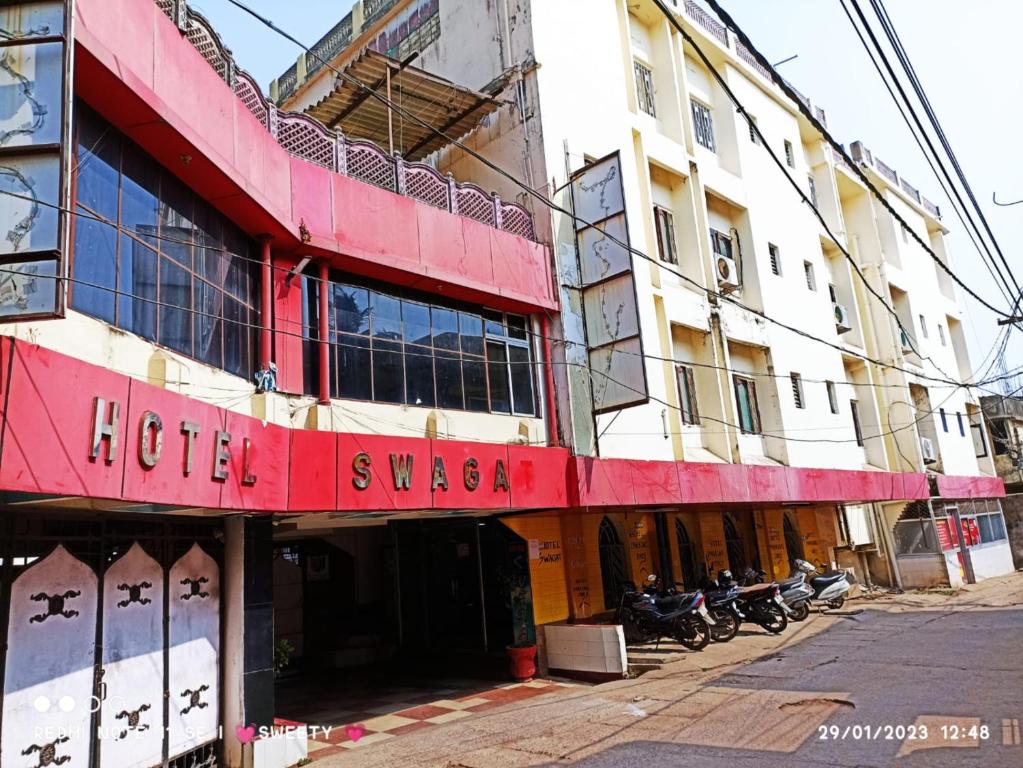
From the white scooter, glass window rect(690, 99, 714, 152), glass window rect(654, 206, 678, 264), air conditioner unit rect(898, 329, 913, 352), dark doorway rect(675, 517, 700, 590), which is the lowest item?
the white scooter

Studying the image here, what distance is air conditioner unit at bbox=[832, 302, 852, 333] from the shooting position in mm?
24578

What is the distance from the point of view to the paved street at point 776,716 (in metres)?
7.21

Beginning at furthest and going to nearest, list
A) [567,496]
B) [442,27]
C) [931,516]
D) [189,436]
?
[931,516], [442,27], [567,496], [189,436]

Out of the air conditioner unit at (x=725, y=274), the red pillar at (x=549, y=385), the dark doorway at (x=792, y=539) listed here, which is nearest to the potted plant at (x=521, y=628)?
the red pillar at (x=549, y=385)

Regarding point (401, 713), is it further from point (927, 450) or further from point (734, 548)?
point (927, 450)

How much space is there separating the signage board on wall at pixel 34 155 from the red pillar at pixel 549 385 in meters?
9.23

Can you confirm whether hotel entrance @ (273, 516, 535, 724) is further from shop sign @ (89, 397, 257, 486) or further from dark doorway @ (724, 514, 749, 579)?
dark doorway @ (724, 514, 749, 579)

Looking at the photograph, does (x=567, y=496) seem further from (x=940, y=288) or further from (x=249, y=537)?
(x=940, y=288)

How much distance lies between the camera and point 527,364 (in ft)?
44.7

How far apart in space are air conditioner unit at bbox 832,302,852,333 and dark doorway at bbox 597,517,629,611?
43.0 feet

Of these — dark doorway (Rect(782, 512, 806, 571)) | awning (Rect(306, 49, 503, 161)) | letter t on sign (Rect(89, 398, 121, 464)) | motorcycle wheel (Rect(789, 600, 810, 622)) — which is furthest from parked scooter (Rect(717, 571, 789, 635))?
letter t on sign (Rect(89, 398, 121, 464))

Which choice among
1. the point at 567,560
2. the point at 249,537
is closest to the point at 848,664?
the point at 567,560

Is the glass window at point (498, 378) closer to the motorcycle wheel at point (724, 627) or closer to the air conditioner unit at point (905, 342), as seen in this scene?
the motorcycle wheel at point (724, 627)

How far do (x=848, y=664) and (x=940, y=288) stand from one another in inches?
1142
